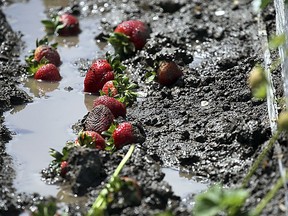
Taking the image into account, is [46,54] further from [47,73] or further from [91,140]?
[91,140]

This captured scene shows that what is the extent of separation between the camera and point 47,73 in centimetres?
608

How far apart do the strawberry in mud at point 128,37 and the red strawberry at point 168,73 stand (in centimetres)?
50

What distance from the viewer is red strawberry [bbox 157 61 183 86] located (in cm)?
587

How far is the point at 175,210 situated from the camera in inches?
173

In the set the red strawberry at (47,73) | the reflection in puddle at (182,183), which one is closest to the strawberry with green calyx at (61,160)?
the reflection in puddle at (182,183)

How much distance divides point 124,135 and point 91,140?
0.72 feet

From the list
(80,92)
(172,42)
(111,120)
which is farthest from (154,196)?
(172,42)

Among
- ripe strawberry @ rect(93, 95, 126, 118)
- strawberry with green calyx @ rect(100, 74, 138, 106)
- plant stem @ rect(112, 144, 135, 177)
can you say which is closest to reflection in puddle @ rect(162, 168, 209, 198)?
plant stem @ rect(112, 144, 135, 177)

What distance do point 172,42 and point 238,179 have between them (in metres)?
2.05

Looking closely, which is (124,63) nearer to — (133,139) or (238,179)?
(133,139)

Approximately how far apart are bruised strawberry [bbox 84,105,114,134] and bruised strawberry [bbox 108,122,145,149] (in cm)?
9

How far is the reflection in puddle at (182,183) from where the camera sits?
4.67m

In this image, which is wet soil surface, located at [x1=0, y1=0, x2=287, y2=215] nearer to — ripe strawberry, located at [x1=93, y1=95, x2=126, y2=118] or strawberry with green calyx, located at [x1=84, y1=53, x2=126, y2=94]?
ripe strawberry, located at [x1=93, y1=95, x2=126, y2=118]

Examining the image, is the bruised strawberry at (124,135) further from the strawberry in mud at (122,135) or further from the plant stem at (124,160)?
the plant stem at (124,160)
